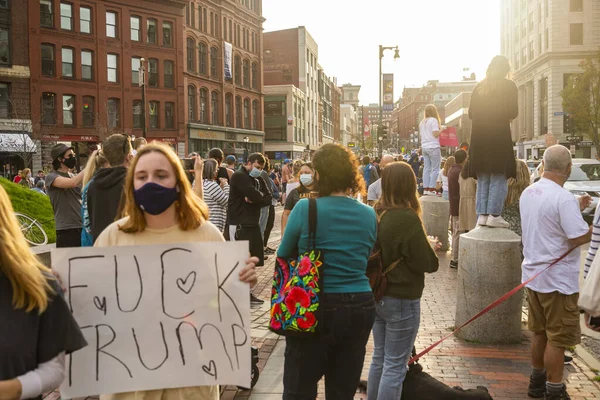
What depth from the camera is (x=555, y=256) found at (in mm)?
4688

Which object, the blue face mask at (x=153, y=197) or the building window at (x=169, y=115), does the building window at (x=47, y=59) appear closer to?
the building window at (x=169, y=115)

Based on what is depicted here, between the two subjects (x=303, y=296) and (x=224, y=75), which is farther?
(x=224, y=75)

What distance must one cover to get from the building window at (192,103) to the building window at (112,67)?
748 cm

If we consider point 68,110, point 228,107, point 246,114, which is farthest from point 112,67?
point 246,114

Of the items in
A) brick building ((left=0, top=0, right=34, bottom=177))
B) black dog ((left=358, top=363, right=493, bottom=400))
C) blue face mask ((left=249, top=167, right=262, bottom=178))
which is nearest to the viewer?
black dog ((left=358, top=363, right=493, bottom=400))

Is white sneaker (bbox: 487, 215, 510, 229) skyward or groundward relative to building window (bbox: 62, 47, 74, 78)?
groundward

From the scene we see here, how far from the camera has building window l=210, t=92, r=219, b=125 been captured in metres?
53.9

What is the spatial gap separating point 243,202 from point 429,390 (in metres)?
4.62

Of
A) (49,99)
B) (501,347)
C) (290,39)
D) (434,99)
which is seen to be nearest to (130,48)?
(49,99)

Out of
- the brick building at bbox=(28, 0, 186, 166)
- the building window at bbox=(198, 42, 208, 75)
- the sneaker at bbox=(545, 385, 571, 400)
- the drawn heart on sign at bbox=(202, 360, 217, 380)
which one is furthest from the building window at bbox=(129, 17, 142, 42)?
the drawn heart on sign at bbox=(202, 360, 217, 380)

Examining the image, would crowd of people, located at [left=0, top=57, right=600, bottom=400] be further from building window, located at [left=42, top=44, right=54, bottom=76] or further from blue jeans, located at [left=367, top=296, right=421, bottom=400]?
building window, located at [left=42, top=44, right=54, bottom=76]

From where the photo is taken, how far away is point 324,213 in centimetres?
331

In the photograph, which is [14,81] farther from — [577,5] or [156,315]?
[577,5]

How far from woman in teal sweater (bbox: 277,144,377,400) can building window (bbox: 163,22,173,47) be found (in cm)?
4715
